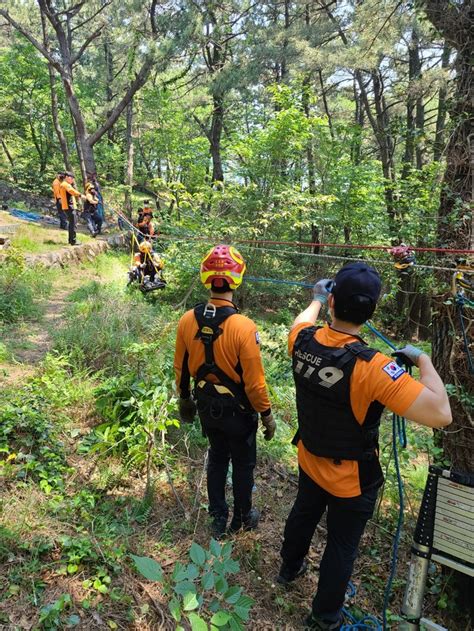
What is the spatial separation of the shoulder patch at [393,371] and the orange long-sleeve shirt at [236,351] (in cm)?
86

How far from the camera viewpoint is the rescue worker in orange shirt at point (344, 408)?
5.76 ft

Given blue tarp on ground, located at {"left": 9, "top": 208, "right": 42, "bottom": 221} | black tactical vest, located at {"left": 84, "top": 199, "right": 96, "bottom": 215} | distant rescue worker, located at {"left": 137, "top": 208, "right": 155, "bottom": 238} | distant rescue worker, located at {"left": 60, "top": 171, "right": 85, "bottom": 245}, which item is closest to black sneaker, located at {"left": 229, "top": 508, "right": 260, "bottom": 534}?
distant rescue worker, located at {"left": 137, "top": 208, "right": 155, "bottom": 238}

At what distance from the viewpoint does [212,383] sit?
102 inches

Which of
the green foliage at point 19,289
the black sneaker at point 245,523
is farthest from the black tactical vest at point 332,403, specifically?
the green foliage at point 19,289

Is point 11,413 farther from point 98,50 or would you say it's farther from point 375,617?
point 98,50

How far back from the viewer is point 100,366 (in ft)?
15.6

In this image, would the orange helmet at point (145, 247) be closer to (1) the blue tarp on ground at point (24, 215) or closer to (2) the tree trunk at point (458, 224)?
(2) the tree trunk at point (458, 224)

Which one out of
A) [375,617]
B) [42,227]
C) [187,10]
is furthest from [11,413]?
[187,10]

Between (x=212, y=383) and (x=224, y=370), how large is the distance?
0.44 ft

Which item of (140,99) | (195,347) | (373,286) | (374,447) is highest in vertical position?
(140,99)

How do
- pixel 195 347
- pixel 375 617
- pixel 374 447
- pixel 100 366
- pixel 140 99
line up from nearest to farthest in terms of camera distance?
pixel 374 447
pixel 375 617
pixel 195 347
pixel 100 366
pixel 140 99

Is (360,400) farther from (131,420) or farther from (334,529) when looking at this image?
(131,420)

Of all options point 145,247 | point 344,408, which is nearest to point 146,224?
point 145,247

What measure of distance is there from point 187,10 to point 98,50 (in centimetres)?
1523
